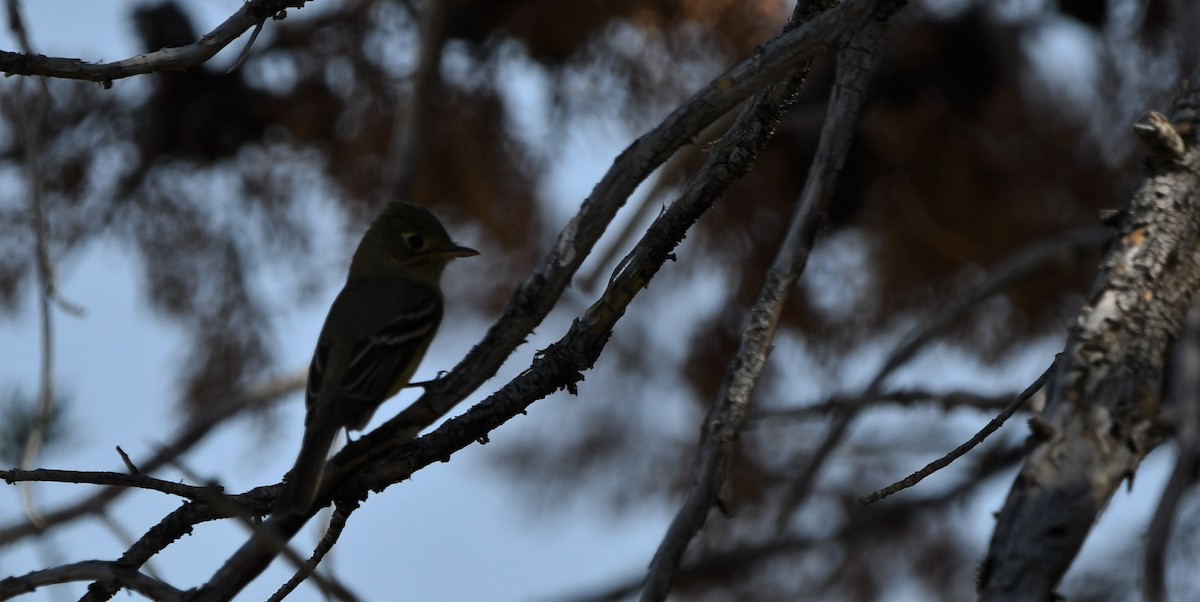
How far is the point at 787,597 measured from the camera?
656 cm

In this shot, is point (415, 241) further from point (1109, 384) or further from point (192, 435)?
point (1109, 384)

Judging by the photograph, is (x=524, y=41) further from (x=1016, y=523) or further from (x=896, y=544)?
(x=1016, y=523)

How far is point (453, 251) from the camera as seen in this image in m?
4.34

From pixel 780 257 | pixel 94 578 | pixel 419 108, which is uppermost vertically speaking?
pixel 419 108

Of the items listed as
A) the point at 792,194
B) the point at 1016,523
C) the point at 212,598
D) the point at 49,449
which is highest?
the point at 792,194

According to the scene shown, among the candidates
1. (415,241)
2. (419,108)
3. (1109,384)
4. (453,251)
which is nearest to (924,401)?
(453,251)

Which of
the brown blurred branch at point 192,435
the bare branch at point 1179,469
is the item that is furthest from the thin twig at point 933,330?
the brown blurred branch at point 192,435

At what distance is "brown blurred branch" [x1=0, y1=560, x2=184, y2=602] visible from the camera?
5.49 ft

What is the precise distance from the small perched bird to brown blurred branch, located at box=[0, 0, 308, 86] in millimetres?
1127

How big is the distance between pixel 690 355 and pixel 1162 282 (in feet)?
13.9

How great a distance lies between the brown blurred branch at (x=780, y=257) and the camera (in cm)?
197

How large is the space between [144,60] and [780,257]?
1.14m

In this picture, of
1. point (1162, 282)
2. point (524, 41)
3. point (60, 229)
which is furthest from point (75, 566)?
point (60, 229)

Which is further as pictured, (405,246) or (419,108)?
(419,108)
